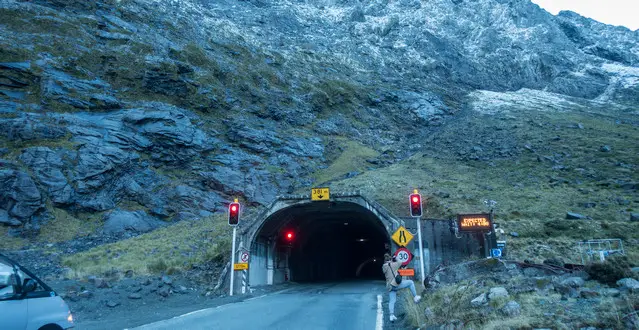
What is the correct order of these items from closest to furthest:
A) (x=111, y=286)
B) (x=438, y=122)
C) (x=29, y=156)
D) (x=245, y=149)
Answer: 1. (x=111, y=286)
2. (x=29, y=156)
3. (x=245, y=149)
4. (x=438, y=122)

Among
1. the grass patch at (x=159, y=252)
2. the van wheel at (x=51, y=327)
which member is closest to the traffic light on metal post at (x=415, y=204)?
the grass patch at (x=159, y=252)

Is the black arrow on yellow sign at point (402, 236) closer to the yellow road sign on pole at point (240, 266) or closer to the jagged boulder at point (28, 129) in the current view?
the yellow road sign on pole at point (240, 266)

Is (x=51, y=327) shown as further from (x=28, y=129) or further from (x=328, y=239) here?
(x=28, y=129)

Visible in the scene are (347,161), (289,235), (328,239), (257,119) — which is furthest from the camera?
(257,119)

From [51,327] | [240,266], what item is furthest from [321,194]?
[51,327]

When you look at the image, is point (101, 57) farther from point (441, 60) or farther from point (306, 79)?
point (441, 60)

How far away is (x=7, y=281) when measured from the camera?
5.50 meters

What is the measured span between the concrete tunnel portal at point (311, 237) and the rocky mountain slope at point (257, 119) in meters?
5.53

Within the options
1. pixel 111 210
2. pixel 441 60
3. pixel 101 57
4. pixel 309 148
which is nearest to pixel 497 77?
pixel 441 60

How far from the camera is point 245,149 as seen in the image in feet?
142

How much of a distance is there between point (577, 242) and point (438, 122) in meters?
38.8

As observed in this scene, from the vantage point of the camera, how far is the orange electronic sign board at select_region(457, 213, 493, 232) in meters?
19.3

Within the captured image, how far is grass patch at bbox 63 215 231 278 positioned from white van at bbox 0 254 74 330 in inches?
527

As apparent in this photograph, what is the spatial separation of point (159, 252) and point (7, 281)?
1818cm
